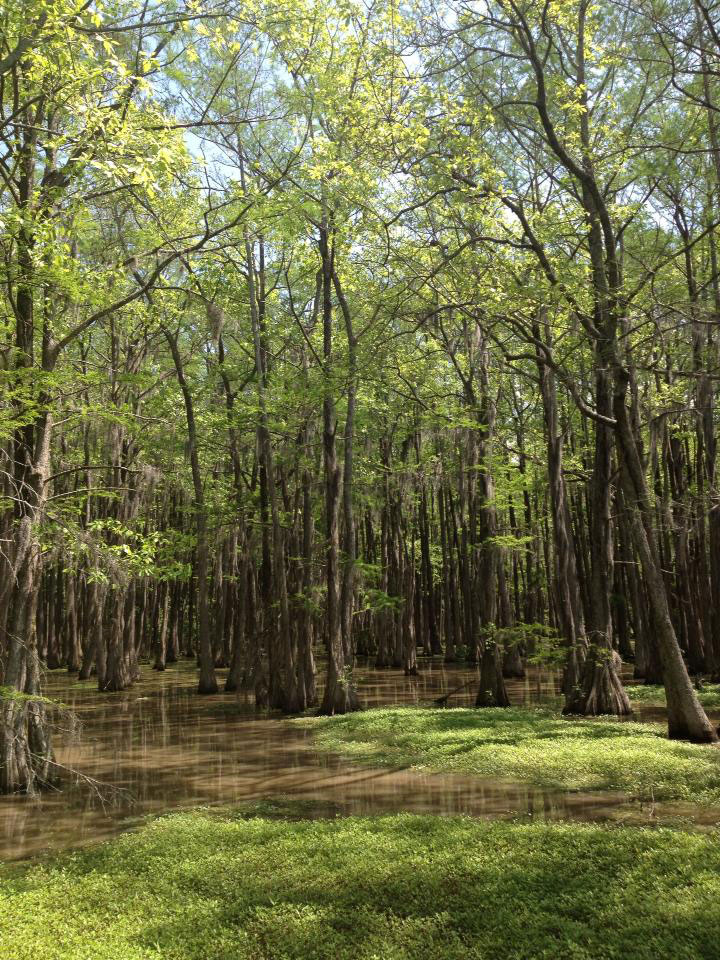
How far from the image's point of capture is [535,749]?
12.5m

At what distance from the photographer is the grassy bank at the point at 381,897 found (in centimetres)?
536

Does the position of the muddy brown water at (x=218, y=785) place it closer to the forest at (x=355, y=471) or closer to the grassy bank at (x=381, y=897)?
the forest at (x=355, y=471)

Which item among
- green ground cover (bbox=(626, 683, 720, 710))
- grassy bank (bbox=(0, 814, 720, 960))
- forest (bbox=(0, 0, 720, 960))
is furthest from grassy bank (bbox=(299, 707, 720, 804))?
green ground cover (bbox=(626, 683, 720, 710))

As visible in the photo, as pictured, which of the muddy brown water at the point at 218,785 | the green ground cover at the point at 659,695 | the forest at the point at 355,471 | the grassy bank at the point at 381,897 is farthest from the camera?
the green ground cover at the point at 659,695

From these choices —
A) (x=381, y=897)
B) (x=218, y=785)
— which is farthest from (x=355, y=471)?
(x=381, y=897)

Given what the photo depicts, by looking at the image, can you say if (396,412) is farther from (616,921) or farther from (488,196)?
(616,921)

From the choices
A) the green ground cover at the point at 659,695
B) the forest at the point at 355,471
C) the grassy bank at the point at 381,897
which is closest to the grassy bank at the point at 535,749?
the forest at the point at 355,471

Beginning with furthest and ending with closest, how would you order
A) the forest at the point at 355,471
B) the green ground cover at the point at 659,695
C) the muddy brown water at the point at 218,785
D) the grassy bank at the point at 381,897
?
the green ground cover at the point at 659,695, the muddy brown water at the point at 218,785, the forest at the point at 355,471, the grassy bank at the point at 381,897

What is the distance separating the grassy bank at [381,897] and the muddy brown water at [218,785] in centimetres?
121

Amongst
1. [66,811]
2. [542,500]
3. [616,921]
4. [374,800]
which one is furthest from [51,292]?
[542,500]

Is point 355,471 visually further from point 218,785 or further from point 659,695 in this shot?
point 218,785

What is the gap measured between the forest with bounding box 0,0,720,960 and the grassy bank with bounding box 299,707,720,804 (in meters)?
0.11

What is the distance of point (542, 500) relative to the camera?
32.9m

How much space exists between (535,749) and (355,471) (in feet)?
45.0
